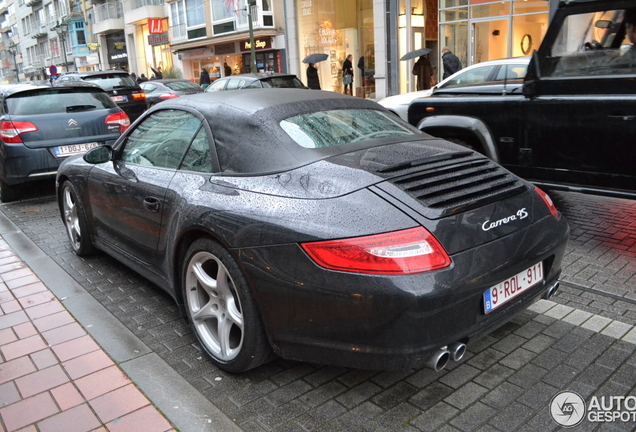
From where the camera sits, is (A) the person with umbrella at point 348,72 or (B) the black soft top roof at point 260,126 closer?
(B) the black soft top roof at point 260,126

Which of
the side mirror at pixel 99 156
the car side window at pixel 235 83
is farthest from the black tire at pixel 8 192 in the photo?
the car side window at pixel 235 83

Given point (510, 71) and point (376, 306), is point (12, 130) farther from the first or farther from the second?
point (510, 71)

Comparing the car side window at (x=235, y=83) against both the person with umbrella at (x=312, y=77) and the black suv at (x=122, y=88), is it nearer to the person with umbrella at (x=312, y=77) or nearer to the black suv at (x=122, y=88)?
the black suv at (x=122, y=88)

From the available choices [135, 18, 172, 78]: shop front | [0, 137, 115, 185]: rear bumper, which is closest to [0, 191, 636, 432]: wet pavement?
[0, 137, 115, 185]: rear bumper

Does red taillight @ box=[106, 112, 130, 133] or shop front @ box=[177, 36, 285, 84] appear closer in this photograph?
red taillight @ box=[106, 112, 130, 133]

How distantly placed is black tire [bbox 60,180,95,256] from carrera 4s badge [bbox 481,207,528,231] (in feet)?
11.9

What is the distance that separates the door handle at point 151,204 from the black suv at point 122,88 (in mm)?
11891

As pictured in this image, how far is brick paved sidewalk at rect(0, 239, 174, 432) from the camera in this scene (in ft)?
8.99

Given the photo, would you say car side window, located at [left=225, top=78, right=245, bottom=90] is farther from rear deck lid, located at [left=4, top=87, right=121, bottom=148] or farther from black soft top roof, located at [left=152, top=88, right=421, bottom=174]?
black soft top roof, located at [left=152, top=88, right=421, bottom=174]

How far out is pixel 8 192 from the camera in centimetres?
797

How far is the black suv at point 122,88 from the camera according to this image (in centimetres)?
1469

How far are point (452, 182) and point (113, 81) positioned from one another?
46.0 ft

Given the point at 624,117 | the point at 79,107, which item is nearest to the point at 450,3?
the point at 79,107

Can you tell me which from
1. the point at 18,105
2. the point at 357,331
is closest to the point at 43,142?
the point at 18,105
